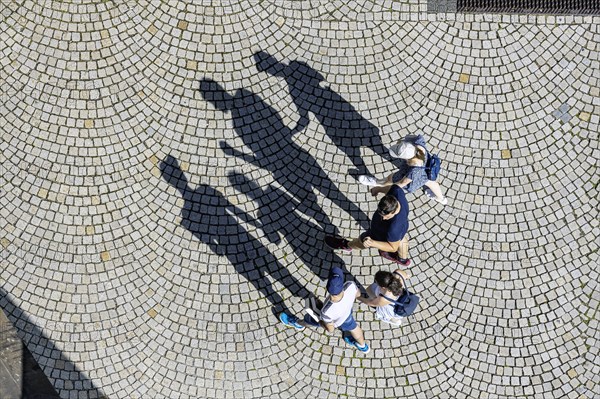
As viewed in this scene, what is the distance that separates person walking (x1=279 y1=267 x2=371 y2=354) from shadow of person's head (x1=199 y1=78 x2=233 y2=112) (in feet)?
10.2

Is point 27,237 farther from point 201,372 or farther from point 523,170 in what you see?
point 523,170

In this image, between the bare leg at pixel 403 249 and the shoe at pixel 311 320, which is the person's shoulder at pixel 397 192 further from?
the shoe at pixel 311 320

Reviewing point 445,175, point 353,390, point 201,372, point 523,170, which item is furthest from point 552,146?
point 201,372

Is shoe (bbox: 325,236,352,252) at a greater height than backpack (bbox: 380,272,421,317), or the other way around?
shoe (bbox: 325,236,352,252)

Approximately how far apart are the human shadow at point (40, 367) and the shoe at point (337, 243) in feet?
12.7

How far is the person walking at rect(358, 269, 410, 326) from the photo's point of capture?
8414 millimetres

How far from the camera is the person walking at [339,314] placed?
27.0 feet

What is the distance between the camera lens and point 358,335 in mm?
9281

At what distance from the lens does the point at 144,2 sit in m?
10.2

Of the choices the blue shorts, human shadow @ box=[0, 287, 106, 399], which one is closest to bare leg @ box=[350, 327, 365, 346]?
the blue shorts

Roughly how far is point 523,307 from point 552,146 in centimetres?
244

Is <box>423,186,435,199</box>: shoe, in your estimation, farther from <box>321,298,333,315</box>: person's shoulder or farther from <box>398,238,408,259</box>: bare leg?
<box>321,298,333,315</box>: person's shoulder

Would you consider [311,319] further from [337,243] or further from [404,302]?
[404,302]

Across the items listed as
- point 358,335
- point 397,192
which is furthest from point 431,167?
point 358,335
